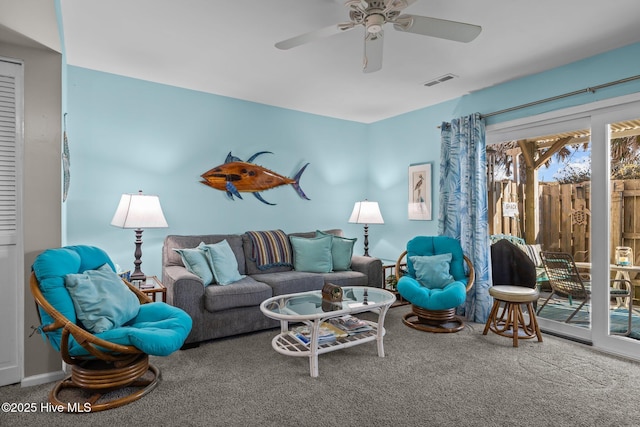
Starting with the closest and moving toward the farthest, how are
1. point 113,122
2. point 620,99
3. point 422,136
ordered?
point 620,99
point 113,122
point 422,136

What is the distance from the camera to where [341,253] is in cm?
431

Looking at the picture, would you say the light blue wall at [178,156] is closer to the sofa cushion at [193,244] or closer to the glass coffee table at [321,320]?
the sofa cushion at [193,244]

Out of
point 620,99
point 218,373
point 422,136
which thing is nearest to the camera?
point 218,373

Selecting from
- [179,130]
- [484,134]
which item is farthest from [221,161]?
[484,134]

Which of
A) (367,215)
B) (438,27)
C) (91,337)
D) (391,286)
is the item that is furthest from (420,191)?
(91,337)

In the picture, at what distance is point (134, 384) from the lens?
2379 millimetres

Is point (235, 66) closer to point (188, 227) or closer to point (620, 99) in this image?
point (188, 227)

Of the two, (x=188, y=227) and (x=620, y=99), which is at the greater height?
(x=620, y=99)

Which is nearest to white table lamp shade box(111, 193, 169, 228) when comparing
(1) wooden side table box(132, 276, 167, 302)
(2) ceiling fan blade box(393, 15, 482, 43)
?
(1) wooden side table box(132, 276, 167, 302)

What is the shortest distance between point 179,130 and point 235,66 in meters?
1.11

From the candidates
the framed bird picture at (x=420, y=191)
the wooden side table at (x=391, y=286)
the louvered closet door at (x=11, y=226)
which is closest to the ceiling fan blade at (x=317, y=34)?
the louvered closet door at (x=11, y=226)

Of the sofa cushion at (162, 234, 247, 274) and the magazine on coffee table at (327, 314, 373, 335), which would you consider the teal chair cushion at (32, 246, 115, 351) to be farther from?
the magazine on coffee table at (327, 314, 373, 335)

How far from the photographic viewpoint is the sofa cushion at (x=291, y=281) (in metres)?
3.59

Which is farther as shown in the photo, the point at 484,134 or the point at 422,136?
the point at 422,136
